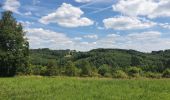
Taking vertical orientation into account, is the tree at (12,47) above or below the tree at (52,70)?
above

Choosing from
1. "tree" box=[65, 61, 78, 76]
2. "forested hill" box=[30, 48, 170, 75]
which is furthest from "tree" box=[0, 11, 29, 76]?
"tree" box=[65, 61, 78, 76]

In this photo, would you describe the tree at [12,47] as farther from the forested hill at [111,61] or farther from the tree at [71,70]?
the tree at [71,70]

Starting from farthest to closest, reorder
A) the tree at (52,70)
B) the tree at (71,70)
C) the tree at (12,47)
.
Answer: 1. the tree at (52,70)
2. the tree at (71,70)
3. the tree at (12,47)

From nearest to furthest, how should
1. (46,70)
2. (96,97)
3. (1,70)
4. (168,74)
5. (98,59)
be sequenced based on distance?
(96,97) < (168,74) < (1,70) < (46,70) < (98,59)

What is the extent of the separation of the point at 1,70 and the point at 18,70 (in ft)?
9.36

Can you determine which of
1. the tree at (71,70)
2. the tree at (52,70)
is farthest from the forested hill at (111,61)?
the tree at (71,70)

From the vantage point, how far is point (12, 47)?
57.7 meters

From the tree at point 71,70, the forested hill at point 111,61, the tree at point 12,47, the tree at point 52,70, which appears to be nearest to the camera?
the tree at point 12,47

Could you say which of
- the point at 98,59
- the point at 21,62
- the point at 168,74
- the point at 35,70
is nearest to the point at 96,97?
the point at 168,74

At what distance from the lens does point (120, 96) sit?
71.6ft

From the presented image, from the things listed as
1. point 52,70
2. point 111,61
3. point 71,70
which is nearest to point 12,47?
point 52,70

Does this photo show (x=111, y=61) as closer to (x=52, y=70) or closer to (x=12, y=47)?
(x=52, y=70)

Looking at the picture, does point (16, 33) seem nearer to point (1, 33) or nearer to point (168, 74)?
point (1, 33)

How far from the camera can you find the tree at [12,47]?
56000 mm
